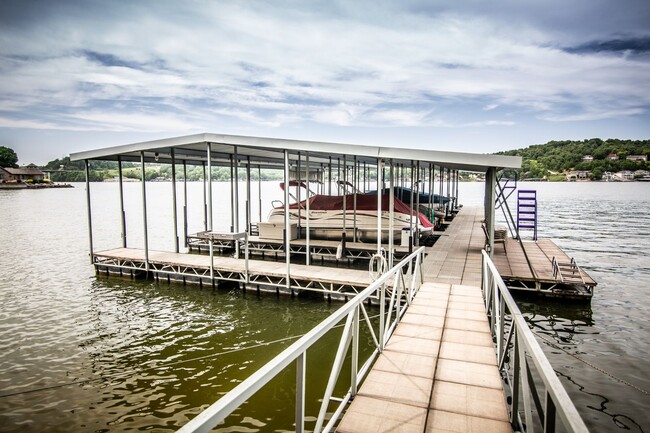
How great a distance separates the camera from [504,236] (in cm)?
1526

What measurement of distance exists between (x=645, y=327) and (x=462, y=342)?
7.90 m

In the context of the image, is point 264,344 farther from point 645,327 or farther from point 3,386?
point 645,327

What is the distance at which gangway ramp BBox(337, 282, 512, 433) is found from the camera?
3350 mm

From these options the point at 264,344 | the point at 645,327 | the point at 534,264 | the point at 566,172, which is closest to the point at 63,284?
the point at 264,344

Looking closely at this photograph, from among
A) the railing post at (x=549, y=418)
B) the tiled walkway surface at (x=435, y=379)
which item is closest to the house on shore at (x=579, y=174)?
the tiled walkway surface at (x=435, y=379)

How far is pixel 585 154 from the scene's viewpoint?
10144 centimetres

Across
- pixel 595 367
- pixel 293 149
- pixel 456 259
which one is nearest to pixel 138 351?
pixel 293 149

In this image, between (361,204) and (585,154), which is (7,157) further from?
(585,154)

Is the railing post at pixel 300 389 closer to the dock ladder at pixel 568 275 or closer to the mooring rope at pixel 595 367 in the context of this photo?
the mooring rope at pixel 595 367

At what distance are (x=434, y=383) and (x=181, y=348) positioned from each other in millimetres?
6552

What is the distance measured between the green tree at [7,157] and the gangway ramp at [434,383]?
462ft

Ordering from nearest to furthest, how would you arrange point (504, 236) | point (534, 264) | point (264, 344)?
point (264, 344)
point (534, 264)
point (504, 236)

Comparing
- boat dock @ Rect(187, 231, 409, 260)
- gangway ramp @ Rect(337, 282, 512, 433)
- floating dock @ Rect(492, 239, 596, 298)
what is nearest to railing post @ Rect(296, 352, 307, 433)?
gangway ramp @ Rect(337, 282, 512, 433)

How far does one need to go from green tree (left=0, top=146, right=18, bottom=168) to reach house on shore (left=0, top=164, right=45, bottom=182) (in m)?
7.99
